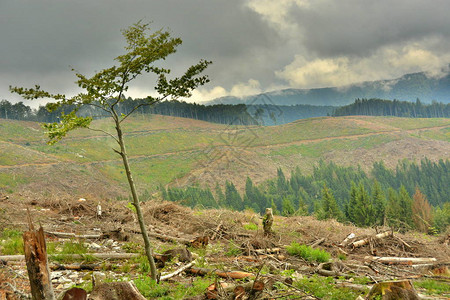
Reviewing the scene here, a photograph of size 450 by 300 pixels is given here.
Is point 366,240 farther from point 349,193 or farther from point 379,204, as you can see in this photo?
Answer: point 349,193

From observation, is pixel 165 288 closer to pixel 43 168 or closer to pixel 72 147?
pixel 43 168

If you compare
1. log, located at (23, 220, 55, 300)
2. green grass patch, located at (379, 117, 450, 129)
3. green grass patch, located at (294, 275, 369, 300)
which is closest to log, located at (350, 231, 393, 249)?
green grass patch, located at (294, 275, 369, 300)

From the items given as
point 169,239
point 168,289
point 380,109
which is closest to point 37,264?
point 168,289

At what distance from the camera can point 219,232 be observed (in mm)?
11930

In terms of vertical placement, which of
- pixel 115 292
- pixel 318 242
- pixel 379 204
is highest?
pixel 115 292

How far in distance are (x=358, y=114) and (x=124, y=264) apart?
207 m

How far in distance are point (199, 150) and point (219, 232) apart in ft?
325

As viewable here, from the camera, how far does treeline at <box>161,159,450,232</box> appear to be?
173 feet

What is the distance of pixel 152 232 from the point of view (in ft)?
36.8

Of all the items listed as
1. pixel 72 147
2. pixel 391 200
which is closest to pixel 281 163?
pixel 391 200

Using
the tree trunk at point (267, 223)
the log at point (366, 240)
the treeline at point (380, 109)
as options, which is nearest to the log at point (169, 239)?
the tree trunk at point (267, 223)

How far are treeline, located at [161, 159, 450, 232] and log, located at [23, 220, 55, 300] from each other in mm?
50349

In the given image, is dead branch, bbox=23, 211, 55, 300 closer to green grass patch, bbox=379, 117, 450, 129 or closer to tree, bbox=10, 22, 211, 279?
tree, bbox=10, 22, 211, 279

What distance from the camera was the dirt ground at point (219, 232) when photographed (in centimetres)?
888
